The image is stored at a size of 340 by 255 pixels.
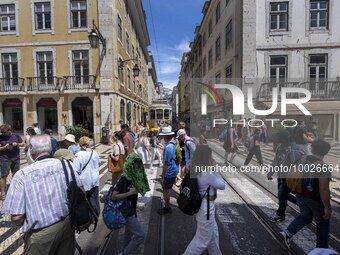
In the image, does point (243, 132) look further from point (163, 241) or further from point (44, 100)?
point (44, 100)

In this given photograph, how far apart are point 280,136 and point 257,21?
13.5 meters

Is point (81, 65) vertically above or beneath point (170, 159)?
above

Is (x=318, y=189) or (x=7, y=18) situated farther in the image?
(x=7, y=18)

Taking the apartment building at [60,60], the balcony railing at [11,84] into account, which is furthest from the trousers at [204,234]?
the balcony railing at [11,84]

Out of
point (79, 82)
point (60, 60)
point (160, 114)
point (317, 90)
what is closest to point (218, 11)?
point (160, 114)

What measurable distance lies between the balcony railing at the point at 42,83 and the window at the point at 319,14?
729 inches

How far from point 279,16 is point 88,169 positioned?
16478mm

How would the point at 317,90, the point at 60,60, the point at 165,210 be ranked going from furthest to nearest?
the point at 60,60
the point at 317,90
the point at 165,210

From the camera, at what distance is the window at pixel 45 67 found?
16125 mm

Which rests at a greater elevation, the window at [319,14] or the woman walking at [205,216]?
the window at [319,14]

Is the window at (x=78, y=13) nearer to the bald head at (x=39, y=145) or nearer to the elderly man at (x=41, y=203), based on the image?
the bald head at (x=39, y=145)

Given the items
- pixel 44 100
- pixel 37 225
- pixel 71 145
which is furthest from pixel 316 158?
pixel 44 100

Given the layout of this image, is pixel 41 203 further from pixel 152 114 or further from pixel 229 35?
pixel 152 114

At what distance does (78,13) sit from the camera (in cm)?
1586
